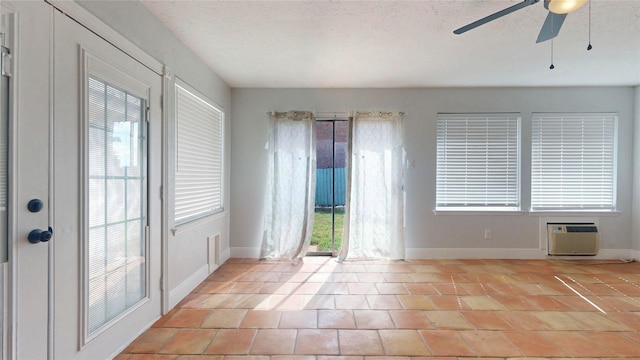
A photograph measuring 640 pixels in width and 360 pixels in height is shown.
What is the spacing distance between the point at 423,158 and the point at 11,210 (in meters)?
4.11

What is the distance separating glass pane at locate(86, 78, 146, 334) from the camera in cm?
183

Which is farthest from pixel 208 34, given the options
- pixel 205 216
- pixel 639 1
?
pixel 639 1

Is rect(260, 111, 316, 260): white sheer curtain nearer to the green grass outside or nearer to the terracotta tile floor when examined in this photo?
the green grass outside

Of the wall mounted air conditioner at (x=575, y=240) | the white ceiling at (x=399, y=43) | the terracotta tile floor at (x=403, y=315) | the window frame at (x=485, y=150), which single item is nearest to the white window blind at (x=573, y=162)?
the window frame at (x=485, y=150)

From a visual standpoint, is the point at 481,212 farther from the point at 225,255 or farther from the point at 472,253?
the point at 225,255

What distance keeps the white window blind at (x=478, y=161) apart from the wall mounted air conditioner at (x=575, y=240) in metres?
0.66

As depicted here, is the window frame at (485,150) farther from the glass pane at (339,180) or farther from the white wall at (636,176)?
the white wall at (636,176)

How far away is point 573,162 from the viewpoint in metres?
4.27

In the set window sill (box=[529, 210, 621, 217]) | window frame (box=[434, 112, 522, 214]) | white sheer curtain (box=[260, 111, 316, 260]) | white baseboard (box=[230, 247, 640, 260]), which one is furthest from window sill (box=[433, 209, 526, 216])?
white sheer curtain (box=[260, 111, 316, 260])

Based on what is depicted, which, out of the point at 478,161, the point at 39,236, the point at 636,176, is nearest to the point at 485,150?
the point at 478,161

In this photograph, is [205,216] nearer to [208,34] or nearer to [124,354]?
[124,354]

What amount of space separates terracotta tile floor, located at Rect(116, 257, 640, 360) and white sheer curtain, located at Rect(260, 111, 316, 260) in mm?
419

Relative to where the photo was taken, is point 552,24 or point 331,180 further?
point 331,180

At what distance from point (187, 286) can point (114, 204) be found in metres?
1.37
